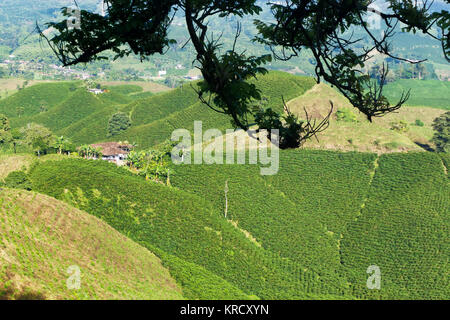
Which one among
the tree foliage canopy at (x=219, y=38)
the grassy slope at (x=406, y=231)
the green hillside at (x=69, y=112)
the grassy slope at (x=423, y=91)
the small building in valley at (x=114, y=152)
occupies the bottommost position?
the grassy slope at (x=406, y=231)

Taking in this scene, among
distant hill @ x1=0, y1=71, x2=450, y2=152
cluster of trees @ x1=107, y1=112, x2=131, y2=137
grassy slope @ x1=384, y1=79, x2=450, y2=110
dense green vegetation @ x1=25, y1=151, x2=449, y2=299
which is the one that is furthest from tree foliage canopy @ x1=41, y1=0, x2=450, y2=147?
grassy slope @ x1=384, y1=79, x2=450, y2=110

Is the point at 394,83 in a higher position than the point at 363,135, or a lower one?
higher

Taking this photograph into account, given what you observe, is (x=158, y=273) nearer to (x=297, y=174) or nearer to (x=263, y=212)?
(x=263, y=212)

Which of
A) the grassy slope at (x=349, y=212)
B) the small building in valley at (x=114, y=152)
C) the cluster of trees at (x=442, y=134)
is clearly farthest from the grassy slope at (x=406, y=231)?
the small building in valley at (x=114, y=152)

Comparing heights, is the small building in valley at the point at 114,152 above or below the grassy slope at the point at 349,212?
above

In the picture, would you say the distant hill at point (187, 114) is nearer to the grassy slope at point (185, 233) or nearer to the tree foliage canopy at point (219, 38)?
the grassy slope at point (185, 233)

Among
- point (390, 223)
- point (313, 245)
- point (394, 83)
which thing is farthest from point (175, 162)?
point (394, 83)

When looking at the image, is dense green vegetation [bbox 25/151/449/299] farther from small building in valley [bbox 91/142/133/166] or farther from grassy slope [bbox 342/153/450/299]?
small building in valley [bbox 91/142/133/166]
